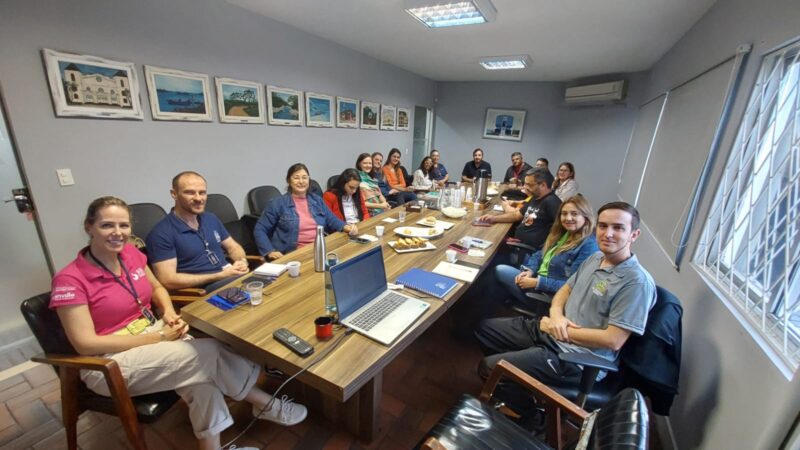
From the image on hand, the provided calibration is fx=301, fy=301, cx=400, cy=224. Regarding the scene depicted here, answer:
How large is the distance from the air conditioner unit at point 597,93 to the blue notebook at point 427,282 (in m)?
5.37

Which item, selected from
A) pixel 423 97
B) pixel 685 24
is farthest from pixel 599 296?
pixel 423 97

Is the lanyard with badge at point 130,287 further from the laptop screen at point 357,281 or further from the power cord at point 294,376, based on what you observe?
the laptop screen at point 357,281

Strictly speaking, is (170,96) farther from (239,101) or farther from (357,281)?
(357,281)

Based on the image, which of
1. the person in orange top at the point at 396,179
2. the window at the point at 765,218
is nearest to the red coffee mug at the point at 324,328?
the window at the point at 765,218

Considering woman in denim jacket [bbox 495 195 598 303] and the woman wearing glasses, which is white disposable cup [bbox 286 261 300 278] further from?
woman in denim jacket [bbox 495 195 598 303]

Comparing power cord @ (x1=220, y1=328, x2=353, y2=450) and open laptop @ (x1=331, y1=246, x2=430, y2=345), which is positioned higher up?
open laptop @ (x1=331, y1=246, x2=430, y2=345)

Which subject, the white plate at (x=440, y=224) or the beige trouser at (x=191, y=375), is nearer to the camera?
the beige trouser at (x=191, y=375)

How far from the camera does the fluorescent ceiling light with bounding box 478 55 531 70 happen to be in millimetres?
4141

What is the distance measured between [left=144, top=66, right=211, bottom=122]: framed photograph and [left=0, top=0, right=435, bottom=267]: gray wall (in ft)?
0.20

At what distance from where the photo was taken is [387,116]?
5.48 m

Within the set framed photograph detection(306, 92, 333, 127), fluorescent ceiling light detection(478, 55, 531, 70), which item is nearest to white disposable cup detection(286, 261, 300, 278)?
framed photograph detection(306, 92, 333, 127)

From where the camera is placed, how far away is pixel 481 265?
1829 millimetres

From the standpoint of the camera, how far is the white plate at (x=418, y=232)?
2.22 metres

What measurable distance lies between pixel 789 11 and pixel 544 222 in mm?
1514
